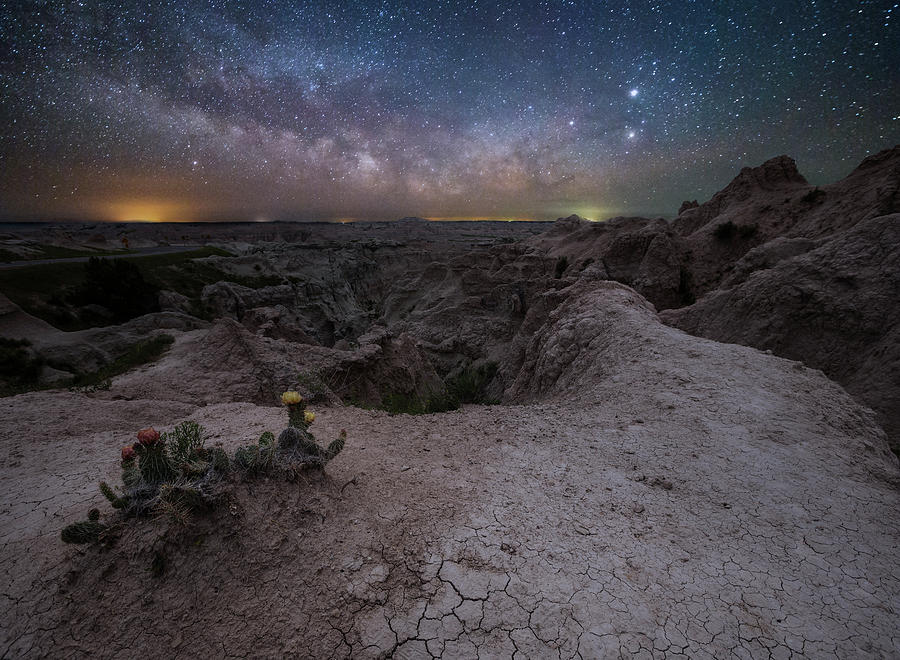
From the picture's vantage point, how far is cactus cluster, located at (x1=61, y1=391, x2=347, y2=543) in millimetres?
2689

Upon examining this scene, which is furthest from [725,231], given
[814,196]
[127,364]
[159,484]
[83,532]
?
[127,364]

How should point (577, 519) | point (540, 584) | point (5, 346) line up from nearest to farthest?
point (540, 584)
point (577, 519)
point (5, 346)

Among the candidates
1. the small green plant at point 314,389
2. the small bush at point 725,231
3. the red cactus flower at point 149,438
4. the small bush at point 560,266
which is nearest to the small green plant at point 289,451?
the red cactus flower at point 149,438

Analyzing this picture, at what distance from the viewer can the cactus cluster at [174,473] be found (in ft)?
8.82

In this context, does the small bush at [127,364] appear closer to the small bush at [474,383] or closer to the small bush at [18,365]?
the small bush at [18,365]

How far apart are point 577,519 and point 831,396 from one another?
18.2 feet

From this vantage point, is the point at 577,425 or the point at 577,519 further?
the point at 577,425

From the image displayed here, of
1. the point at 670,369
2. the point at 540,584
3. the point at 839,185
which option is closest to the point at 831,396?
the point at 670,369

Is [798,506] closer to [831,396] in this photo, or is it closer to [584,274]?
[831,396]

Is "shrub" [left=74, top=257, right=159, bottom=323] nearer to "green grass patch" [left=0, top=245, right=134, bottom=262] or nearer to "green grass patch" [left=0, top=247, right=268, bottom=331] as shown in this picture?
"green grass patch" [left=0, top=247, right=268, bottom=331]

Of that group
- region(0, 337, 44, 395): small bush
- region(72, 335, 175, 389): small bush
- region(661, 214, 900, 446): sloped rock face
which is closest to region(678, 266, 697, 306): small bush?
region(661, 214, 900, 446): sloped rock face

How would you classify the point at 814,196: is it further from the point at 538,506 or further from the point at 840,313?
the point at 538,506

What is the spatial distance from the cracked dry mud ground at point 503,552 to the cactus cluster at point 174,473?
0.62 feet

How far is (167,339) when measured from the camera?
12.1 m
